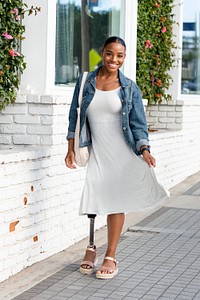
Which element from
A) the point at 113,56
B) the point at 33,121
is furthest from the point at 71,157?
the point at 33,121

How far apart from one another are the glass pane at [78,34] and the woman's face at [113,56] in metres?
1.48

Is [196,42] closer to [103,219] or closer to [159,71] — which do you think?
[159,71]

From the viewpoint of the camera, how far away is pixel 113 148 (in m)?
6.83

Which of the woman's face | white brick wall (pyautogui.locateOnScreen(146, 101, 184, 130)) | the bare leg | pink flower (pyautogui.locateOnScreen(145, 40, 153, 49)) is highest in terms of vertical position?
pink flower (pyautogui.locateOnScreen(145, 40, 153, 49))

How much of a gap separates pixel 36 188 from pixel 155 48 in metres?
5.29

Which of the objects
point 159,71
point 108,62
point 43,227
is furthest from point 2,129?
point 159,71

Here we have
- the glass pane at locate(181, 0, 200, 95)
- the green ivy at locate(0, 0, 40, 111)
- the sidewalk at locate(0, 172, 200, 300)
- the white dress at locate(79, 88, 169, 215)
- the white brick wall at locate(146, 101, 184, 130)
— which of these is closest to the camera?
the sidewalk at locate(0, 172, 200, 300)

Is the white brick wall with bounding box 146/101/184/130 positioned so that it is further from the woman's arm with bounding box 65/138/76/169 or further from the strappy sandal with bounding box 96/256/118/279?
the strappy sandal with bounding box 96/256/118/279

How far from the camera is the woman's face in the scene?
22.1 feet

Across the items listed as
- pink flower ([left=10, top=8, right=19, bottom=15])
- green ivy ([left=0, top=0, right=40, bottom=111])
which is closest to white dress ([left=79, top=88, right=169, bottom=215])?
green ivy ([left=0, top=0, right=40, bottom=111])

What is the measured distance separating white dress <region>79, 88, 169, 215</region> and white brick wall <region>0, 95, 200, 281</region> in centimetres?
48

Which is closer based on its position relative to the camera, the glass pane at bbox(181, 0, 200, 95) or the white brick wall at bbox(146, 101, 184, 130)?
the white brick wall at bbox(146, 101, 184, 130)

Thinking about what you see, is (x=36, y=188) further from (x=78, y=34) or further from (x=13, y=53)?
(x=78, y=34)

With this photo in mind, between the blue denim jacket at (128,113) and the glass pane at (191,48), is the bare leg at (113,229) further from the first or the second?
the glass pane at (191,48)
